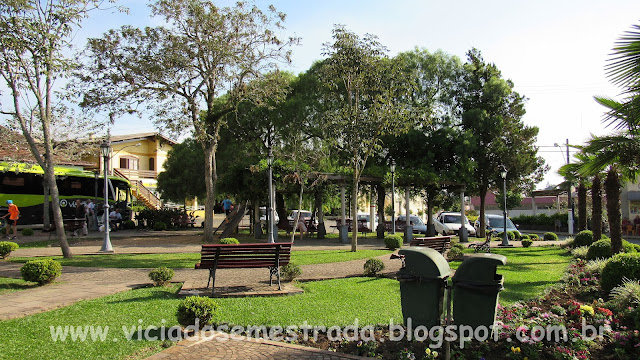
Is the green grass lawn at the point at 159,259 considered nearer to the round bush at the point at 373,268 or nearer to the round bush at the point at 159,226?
the round bush at the point at 373,268

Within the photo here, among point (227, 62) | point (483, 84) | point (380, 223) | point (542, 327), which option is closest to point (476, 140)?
point (483, 84)

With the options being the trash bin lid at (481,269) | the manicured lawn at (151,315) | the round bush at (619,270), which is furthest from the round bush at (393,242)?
the trash bin lid at (481,269)

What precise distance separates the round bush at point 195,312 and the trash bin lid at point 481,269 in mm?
3003

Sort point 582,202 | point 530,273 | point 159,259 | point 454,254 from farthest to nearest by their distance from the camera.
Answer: point 582,202 < point 159,259 < point 454,254 < point 530,273

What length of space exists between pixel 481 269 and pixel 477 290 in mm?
225

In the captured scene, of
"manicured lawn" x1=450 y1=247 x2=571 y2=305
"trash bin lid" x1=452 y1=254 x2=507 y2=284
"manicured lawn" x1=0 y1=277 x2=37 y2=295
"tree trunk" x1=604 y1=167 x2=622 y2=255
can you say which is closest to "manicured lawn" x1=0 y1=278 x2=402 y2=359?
"trash bin lid" x1=452 y1=254 x2=507 y2=284

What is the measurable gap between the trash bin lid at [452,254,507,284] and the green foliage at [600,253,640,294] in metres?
4.04

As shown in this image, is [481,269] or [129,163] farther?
[129,163]

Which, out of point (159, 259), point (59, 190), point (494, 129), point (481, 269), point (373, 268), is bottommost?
point (159, 259)

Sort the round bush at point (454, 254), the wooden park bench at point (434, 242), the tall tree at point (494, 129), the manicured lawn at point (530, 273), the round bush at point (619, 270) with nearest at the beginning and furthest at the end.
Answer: the round bush at point (619, 270)
the manicured lawn at point (530, 273)
the wooden park bench at point (434, 242)
the round bush at point (454, 254)
the tall tree at point (494, 129)

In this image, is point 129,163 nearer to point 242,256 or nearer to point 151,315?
point 242,256

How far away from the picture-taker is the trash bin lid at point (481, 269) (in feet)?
15.8

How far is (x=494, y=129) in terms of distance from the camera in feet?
82.6

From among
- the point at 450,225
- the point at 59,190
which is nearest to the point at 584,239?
the point at 450,225
